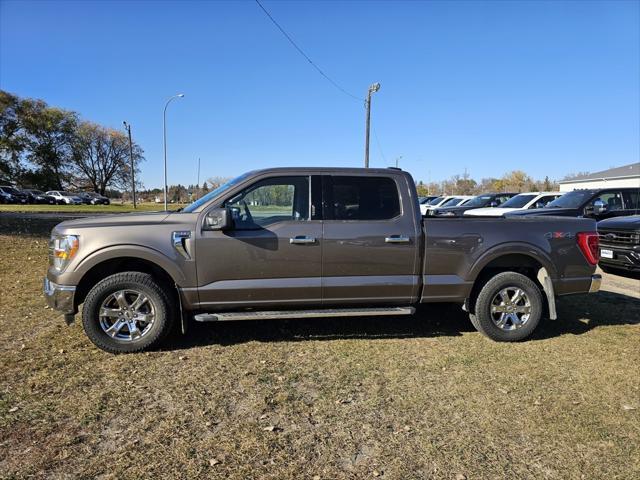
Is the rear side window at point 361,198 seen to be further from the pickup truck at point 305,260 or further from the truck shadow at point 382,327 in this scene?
the truck shadow at point 382,327

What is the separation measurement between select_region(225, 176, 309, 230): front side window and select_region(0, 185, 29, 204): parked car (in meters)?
45.6

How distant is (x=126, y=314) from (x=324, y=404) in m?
2.27

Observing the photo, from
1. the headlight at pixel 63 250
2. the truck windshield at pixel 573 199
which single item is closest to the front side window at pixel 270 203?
the headlight at pixel 63 250

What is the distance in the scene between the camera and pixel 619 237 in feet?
29.2

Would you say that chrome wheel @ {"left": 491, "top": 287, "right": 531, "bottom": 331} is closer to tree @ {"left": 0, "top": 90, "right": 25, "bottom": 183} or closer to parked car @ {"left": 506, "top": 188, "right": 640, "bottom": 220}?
parked car @ {"left": 506, "top": 188, "right": 640, "bottom": 220}

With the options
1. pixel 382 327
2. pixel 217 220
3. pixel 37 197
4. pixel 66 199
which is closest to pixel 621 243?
pixel 382 327

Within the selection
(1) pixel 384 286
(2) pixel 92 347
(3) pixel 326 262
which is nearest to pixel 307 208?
(3) pixel 326 262

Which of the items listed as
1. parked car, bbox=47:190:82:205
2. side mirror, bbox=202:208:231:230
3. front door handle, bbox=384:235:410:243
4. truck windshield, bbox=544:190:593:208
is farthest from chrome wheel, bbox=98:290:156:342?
parked car, bbox=47:190:82:205

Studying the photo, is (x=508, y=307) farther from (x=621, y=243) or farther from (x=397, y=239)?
(x=621, y=243)

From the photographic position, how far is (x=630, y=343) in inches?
196

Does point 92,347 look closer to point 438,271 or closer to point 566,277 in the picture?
point 438,271

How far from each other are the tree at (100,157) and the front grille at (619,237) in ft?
215

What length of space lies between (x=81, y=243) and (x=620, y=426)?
4839mm

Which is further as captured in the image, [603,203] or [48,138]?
[48,138]
